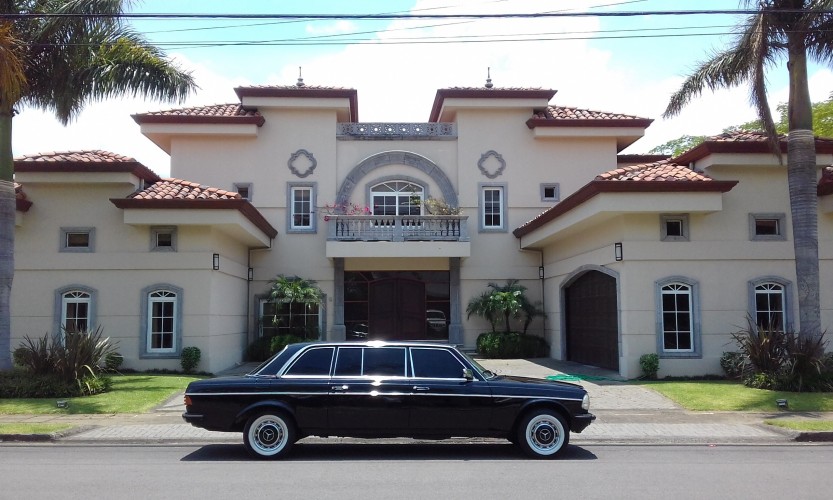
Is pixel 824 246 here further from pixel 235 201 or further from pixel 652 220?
pixel 235 201

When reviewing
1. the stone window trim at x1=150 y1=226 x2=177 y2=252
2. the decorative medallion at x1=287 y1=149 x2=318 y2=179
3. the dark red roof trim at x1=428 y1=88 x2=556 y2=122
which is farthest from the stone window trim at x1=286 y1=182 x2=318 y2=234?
the stone window trim at x1=150 y1=226 x2=177 y2=252

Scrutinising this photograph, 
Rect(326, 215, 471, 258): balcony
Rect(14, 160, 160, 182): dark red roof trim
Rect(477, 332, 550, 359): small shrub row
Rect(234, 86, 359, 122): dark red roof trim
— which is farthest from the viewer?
Rect(234, 86, 359, 122): dark red roof trim

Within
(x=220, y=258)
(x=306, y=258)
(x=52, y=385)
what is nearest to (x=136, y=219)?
(x=220, y=258)

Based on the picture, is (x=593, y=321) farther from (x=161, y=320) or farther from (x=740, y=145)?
(x=161, y=320)

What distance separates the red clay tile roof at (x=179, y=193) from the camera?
18500mm

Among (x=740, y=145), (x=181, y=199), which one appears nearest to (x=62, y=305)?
(x=181, y=199)

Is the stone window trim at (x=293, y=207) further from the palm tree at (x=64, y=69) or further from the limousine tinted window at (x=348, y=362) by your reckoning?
the limousine tinted window at (x=348, y=362)

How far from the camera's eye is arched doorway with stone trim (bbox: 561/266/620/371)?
18703 millimetres

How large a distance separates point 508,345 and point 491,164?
6.39m

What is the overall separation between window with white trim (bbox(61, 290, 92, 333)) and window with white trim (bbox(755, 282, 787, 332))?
56.4ft

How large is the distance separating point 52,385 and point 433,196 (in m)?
13.9

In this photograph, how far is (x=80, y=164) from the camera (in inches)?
745

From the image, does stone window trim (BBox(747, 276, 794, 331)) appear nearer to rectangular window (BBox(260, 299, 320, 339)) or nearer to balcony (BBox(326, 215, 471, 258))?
balcony (BBox(326, 215, 471, 258))

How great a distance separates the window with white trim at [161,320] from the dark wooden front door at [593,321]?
11182 millimetres
